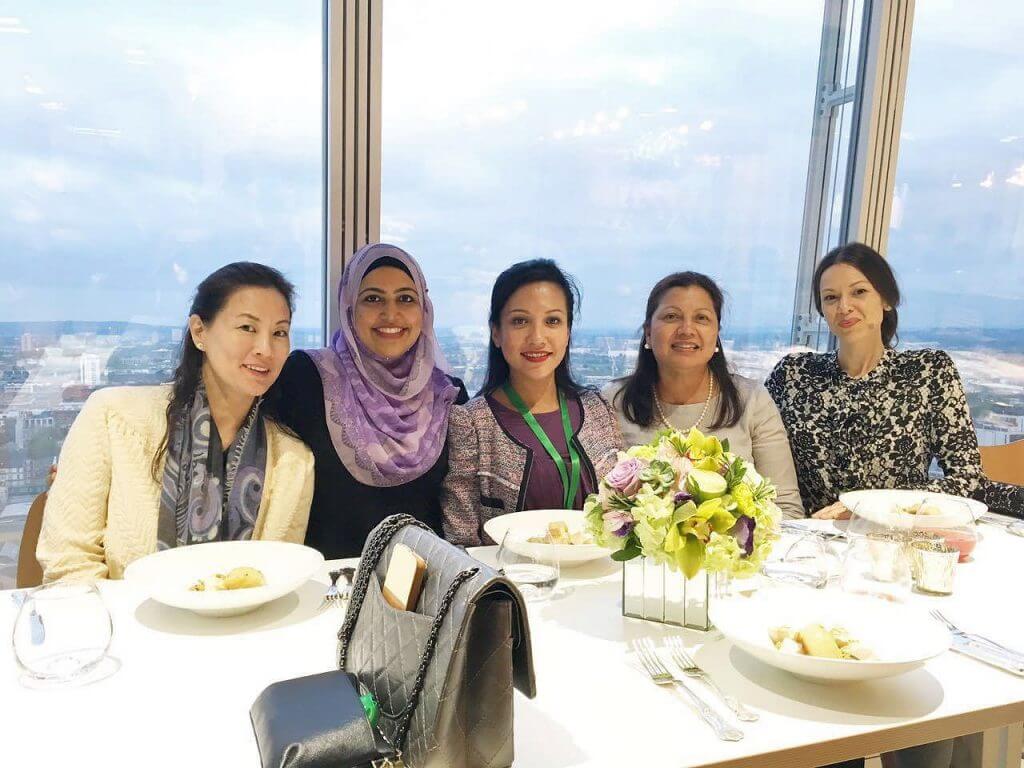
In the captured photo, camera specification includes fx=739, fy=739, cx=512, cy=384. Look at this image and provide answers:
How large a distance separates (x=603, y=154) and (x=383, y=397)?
1625 millimetres

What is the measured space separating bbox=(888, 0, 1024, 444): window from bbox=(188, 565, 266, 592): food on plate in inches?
141

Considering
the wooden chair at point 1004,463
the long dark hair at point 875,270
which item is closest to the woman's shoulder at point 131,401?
the long dark hair at point 875,270

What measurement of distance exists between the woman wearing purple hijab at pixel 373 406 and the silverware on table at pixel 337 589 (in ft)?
2.18

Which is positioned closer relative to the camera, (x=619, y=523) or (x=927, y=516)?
(x=619, y=523)

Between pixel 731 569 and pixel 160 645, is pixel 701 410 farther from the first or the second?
pixel 160 645

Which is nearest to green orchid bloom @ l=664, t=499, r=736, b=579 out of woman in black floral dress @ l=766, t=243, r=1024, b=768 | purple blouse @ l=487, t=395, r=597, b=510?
purple blouse @ l=487, t=395, r=597, b=510

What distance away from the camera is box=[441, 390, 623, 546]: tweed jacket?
88.7 inches

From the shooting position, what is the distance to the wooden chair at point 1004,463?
9.50ft

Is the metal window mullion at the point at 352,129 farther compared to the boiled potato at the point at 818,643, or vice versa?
the metal window mullion at the point at 352,129

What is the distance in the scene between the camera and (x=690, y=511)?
3.98ft

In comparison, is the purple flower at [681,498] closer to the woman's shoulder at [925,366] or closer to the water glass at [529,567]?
the water glass at [529,567]

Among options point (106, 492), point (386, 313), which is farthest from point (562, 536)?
point (106, 492)

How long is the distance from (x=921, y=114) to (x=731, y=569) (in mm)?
3461

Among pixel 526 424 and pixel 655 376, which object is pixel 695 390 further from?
pixel 526 424
